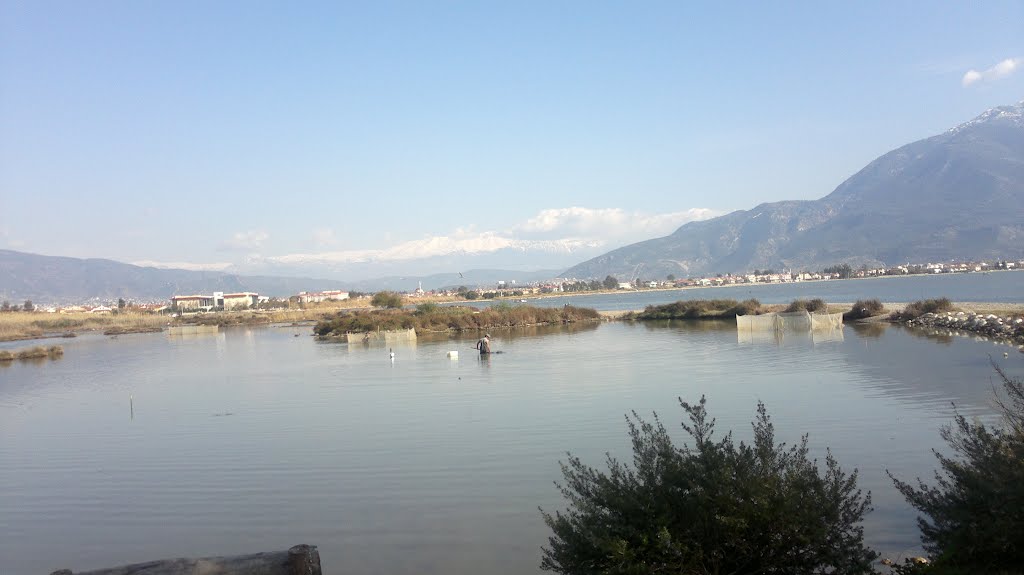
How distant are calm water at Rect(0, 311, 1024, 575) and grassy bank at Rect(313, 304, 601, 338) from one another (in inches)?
960

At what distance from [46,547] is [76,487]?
3445 mm

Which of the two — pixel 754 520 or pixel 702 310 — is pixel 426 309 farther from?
pixel 754 520

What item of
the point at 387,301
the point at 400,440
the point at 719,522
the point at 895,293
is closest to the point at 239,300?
the point at 387,301

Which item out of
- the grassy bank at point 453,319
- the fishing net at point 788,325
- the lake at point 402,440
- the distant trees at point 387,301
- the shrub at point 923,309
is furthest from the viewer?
the distant trees at point 387,301

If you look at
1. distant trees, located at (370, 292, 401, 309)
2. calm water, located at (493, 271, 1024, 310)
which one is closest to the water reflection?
calm water, located at (493, 271, 1024, 310)

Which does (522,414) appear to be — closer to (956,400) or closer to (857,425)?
(857,425)

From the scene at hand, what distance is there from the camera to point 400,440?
15141 millimetres

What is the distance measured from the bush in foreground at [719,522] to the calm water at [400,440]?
262 centimetres

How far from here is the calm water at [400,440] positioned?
944 centimetres

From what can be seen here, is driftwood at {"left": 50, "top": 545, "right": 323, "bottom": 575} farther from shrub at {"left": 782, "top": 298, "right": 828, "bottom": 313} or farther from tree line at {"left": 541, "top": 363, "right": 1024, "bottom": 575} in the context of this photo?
shrub at {"left": 782, "top": 298, "right": 828, "bottom": 313}

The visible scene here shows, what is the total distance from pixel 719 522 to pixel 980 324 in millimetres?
31763

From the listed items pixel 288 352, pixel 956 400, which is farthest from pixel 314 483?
pixel 288 352

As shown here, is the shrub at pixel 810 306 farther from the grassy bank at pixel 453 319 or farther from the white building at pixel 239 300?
the white building at pixel 239 300

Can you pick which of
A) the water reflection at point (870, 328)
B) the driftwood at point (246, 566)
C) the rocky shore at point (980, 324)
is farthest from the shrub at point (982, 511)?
the water reflection at point (870, 328)
